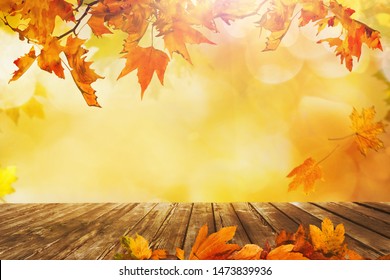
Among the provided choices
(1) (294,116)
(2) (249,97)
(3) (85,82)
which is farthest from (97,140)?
(1) (294,116)

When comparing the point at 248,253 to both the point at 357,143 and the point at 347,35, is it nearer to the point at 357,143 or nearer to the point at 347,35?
the point at 357,143

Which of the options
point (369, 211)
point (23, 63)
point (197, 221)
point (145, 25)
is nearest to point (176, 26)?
point (145, 25)

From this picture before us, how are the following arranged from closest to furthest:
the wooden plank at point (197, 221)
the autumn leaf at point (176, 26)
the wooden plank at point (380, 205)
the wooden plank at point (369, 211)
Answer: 1. the wooden plank at point (197, 221)
2. the wooden plank at point (369, 211)
3. the wooden plank at point (380, 205)
4. the autumn leaf at point (176, 26)

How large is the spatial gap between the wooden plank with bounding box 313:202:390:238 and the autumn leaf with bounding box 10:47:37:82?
1224mm

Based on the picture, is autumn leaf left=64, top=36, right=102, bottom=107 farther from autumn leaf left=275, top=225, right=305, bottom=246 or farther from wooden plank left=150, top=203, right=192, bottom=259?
autumn leaf left=275, top=225, right=305, bottom=246

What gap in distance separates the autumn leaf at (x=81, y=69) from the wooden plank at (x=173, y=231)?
22.3 inches

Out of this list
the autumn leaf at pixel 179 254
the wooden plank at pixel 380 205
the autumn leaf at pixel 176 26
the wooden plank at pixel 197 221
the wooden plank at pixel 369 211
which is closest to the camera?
the autumn leaf at pixel 179 254

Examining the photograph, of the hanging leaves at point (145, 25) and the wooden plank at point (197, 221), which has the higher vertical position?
the hanging leaves at point (145, 25)

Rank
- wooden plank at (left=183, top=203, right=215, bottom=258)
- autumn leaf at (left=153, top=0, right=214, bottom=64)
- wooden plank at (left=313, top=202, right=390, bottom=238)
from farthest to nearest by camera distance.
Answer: autumn leaf at (left=153, top=0, right=214, bottom=64) → wooden plank at (left=313, top=202, right=390, bottom=238) → wooden plank at (left=183, top=203, right=215, bottom=258)

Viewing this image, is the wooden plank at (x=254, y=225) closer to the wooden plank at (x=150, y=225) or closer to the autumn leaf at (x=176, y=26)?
the wooden plank at (x=150, y=225)

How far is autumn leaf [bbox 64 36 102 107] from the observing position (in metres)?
1.58

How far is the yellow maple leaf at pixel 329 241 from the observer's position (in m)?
0.93

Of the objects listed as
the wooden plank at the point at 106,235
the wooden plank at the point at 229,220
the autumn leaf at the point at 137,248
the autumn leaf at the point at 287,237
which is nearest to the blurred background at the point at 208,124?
the wooden plank at the point at 229,220

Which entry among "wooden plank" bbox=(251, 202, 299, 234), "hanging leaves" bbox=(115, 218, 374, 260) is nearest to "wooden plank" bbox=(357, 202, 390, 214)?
"wooden plank" bbox=(251, 202, 299, 234)
